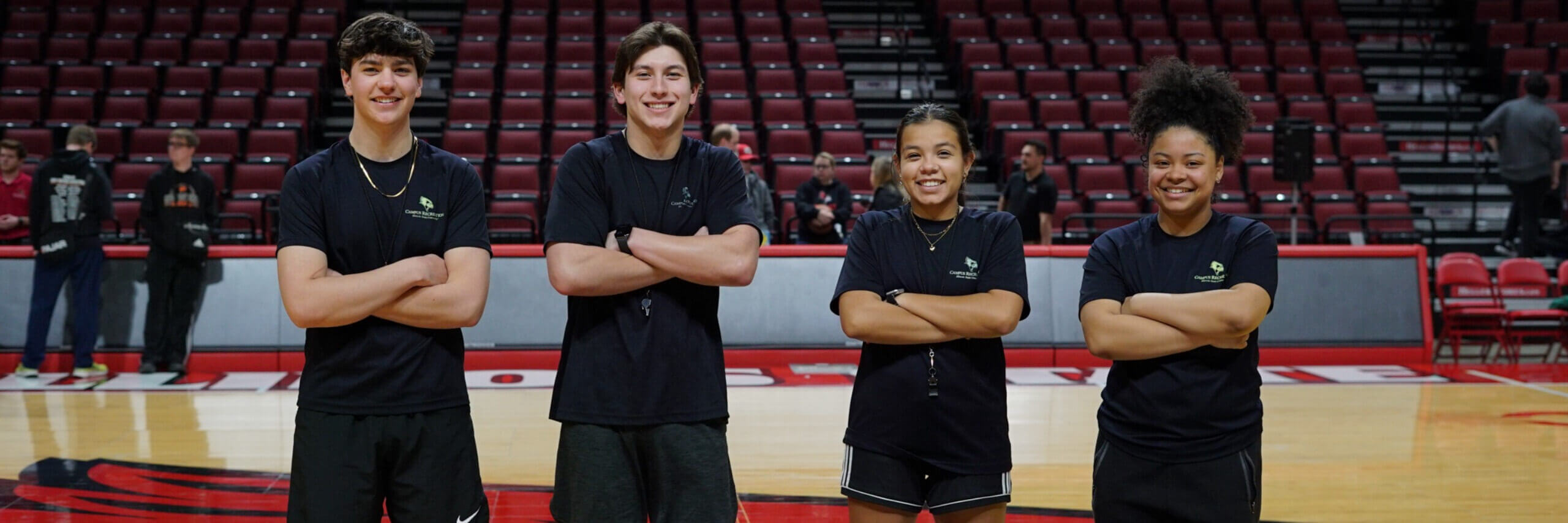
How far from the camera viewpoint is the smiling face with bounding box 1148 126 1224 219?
2838 millimetres

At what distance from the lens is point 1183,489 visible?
2.72 m

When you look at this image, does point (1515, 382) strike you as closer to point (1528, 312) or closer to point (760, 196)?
point (1528, 312)

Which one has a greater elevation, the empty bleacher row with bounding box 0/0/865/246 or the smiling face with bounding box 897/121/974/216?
the empty bleacher row with bounding box 0/0/865/246

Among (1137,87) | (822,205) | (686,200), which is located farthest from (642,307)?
(1137,87)

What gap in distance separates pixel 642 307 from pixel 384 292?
54 centimetres

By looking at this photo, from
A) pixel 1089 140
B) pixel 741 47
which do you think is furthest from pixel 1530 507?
pixel 741 47

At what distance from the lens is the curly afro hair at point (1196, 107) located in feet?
9.57

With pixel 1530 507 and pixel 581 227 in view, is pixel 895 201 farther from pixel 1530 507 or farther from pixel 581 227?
pixel 581 227

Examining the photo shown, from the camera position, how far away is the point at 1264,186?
41.6ft

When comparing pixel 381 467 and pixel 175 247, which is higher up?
pixel 175 247

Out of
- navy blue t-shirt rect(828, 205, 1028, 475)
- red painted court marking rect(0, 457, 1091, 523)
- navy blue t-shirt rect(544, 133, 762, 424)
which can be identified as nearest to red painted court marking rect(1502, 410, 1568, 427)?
red painted court marking rect(0, 457, 1091, 523)

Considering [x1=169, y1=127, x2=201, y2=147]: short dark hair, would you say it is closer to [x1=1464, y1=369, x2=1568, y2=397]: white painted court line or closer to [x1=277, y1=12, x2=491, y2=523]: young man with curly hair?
[x1=277, y1=12, x2=491, y2=523]: young man with curly hair

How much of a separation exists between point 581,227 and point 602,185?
0.11 meters

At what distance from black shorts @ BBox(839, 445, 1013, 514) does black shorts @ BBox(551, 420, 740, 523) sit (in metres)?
0.34
